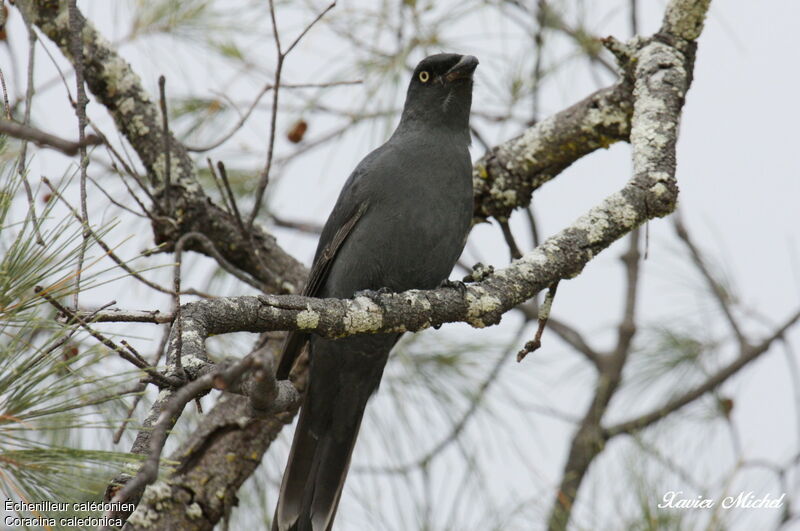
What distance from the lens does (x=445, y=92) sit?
13.7ft

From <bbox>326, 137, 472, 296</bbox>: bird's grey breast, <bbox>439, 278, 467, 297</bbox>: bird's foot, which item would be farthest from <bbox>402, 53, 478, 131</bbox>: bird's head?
<bbox>439, 278, 467, 297</bbox>: bird's foot

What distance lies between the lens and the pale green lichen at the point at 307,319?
2.50 metres

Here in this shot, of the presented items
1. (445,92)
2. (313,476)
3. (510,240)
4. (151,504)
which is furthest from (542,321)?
(151,504)

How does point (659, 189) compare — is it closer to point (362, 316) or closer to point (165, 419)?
point (362, 316)

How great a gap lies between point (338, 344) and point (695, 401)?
85.0 inches

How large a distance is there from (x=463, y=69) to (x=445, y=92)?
0.46ft

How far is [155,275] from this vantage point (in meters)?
4.77

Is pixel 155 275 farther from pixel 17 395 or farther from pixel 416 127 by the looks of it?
pixel 17 395

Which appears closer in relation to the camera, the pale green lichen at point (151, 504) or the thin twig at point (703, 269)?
the pale green lichen at point (151, 504)

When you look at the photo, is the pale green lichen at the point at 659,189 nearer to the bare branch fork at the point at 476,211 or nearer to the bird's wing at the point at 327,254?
the bare branch fork at the point at 476,211

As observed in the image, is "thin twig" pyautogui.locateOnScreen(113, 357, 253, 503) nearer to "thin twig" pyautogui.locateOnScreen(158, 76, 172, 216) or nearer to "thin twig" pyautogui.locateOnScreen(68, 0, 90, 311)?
"thin twig" pyautogui.locateOnScreen(68, 0, 90, 311)

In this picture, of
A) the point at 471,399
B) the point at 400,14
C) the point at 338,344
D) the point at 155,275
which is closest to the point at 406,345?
the point at 471,399

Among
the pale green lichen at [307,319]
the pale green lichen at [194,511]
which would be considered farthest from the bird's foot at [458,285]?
the pale green lichen at [194,511]

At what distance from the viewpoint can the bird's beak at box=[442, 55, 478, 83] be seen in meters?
4.09
